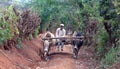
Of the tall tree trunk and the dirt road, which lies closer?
the dirt road

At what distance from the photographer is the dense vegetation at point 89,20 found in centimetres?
1244

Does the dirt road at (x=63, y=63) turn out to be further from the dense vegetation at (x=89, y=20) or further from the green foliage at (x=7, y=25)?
the green foliage at (x=7, y=25)

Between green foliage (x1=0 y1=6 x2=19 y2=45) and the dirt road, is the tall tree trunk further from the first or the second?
green foliage (x1=0 y1=6 x2=19 y2=45)

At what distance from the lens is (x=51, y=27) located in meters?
28.6

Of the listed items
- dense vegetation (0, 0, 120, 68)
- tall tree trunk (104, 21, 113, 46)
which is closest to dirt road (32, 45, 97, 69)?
dense vegetation (0, 0, 120, 68)

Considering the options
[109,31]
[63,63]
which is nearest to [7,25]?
[63,63]

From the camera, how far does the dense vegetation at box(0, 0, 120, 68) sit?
12.4 metres

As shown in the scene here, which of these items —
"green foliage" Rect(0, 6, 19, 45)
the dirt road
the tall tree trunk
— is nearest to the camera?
"green foliage" Rect(0, 6, 19, 45)

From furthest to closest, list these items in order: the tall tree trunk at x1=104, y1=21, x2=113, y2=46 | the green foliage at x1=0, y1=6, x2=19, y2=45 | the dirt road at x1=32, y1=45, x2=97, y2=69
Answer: the tall tree trunk at x1=104, y1=21, x2=113, y2=46 → the dirt road at x1=32, y1=45, x2=97, y2=69 → the green foliage at x1=0, y1=6, x2=19, y2=45

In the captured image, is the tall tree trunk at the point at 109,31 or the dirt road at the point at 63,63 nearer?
the dirt road at the point at 63,63

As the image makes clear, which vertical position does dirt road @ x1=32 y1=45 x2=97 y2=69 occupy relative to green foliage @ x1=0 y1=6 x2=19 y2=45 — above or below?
below

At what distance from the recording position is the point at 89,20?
19.1 m

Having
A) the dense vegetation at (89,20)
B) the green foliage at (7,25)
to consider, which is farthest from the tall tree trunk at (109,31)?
the green foliage at (7,25)

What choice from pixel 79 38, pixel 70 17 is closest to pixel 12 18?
pixel 79 38
